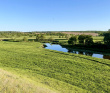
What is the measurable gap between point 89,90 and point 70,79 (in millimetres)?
3466

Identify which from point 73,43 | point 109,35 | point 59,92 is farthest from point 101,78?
point 73,43

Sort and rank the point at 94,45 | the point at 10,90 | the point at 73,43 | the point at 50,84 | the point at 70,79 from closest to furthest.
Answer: the point at 10,90, the point at 50,84, the point at 70,79, the point at 94,45, the point at 73,43

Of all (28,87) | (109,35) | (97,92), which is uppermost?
(109,35)

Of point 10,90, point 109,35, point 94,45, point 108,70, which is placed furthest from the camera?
point 94,45

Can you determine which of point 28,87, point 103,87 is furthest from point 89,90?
point 28,87

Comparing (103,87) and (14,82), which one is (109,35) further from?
(14,82)

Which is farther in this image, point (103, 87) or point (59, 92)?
point (103, 87)

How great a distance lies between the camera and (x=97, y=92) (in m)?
11.9

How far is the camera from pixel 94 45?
53969mm

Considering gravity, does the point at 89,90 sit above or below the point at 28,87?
below

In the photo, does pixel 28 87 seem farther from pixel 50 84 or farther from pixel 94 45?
pixel 94 45

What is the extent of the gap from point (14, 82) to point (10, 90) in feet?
4.59

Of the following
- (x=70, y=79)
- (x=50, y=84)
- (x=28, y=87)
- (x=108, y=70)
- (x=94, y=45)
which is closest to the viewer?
(x=28, y=87)

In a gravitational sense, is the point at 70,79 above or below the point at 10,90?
below
